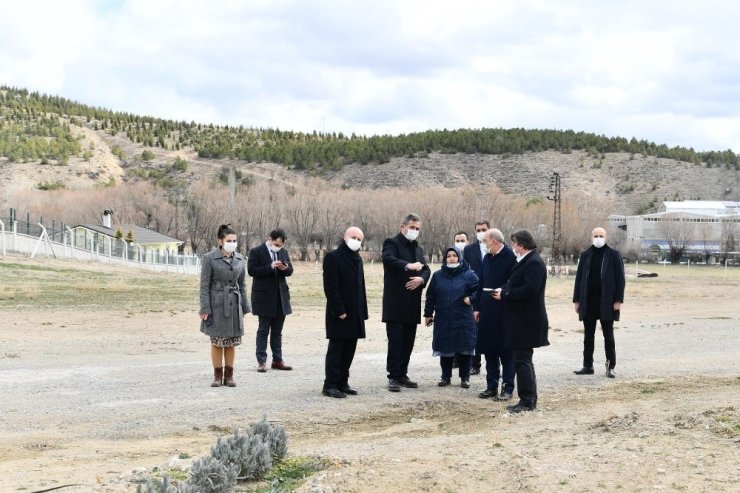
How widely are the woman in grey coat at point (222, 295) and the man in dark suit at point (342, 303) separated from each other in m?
1.18

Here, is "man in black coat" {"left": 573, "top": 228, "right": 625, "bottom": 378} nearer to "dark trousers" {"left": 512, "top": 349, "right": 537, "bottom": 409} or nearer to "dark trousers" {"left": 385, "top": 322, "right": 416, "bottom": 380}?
"dark trousers" {"left": 385, "top": 322, "right": 416, "bottom": 380}

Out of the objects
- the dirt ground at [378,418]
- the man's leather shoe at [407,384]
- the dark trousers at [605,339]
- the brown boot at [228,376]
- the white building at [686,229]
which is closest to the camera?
the dirt ground at [378,418]

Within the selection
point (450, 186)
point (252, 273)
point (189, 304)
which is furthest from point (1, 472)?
point (450, 186)

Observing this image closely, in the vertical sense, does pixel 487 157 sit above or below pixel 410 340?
above

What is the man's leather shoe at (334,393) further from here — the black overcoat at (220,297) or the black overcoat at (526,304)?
the black overcoat at (526,304)

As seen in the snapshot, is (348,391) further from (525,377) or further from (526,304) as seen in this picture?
(526,304)

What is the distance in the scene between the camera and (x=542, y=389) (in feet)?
38.8

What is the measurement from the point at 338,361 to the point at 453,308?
61.2 inches

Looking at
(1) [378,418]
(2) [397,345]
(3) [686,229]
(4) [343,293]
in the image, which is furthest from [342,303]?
(3) [686,229]

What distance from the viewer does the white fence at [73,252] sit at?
137 feet

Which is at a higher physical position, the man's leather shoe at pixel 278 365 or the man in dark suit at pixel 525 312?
the man in dark suit at pixel 525 312

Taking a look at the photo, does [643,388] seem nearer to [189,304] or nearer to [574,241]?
[189,304]

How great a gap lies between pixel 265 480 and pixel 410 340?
196 inches

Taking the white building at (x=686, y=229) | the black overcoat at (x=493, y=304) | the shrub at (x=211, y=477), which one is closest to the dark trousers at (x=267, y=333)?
the black overcoat at (x=493, y=304)
